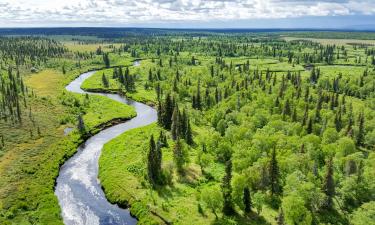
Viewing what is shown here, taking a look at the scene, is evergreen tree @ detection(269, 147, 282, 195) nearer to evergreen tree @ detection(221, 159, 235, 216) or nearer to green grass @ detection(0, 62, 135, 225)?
evergreen tree @ detection(221, 159, 235, 216)

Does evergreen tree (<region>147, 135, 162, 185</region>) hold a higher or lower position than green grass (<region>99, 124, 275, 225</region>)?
higher

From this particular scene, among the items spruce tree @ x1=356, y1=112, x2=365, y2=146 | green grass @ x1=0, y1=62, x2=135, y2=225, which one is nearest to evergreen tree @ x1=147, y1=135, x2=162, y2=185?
green grass @ x1=0, y1=62, x2=135, y2=225

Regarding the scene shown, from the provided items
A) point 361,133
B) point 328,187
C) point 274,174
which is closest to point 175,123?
point 274,174

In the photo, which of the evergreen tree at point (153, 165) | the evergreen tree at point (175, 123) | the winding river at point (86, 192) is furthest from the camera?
the evergreen tree at point (175, 123)

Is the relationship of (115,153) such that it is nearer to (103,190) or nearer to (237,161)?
(103,190)

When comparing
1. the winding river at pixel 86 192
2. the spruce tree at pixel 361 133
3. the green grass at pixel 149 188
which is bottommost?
the winding river at pixel 86 192

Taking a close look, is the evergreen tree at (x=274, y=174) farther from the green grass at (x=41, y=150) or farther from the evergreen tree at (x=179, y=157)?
the green grass at (x=41, y=150)

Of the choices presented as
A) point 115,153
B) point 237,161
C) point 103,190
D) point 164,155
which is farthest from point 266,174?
point 115,153

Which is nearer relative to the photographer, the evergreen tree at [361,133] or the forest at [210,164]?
the forest at [210,164]

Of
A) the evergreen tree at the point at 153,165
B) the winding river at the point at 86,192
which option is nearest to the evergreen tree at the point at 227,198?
the evergreen tree at the point at 153,165

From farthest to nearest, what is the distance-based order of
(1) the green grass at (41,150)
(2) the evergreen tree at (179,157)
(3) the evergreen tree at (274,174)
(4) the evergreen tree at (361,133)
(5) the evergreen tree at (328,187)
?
1. (4) the evergreen tree at (361,133)
2. (2) the evergreen tree at (179,157)
3. (3) the evergreen tree at (274,174)
4. (5) the evergreen tree at (328,187)
5. (1) the green grass at (41,150)

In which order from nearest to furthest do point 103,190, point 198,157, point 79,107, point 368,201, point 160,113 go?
point 368,201, point 103,190, point 198,157, point 160,113, point 79,107
